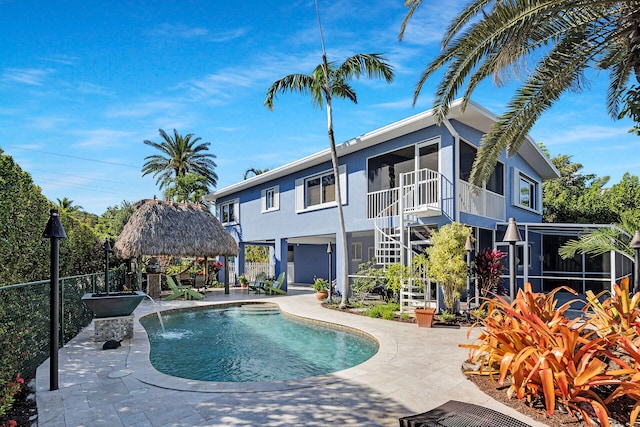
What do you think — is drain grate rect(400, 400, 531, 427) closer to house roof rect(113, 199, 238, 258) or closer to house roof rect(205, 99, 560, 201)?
house roof rect(205, 99, 560, 201)

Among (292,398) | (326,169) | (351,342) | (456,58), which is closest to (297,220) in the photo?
(326,169)

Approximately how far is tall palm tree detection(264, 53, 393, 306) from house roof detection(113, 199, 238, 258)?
289 inches

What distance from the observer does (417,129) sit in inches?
452

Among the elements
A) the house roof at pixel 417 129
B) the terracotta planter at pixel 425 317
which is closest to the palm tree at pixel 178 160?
the house roof at pixel 417 129

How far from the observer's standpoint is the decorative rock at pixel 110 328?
743 centimetres

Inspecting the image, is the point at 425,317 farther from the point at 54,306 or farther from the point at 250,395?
the point at 54,306

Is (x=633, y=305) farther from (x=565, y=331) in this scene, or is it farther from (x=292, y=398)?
(x=292, y=398)

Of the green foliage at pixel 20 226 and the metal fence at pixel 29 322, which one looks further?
the green foliage at pixel 20 226

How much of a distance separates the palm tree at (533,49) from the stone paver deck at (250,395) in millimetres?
4867

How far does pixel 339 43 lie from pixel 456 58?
608cm

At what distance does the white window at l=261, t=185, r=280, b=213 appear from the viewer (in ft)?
59.8

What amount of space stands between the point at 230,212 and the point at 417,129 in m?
14.6

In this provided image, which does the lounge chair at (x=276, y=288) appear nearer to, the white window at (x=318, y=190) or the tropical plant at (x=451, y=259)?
the white window at (x=318, y=190)

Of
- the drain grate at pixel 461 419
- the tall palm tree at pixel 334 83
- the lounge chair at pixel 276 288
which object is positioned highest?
the tall palm tree at pixel 334 83
